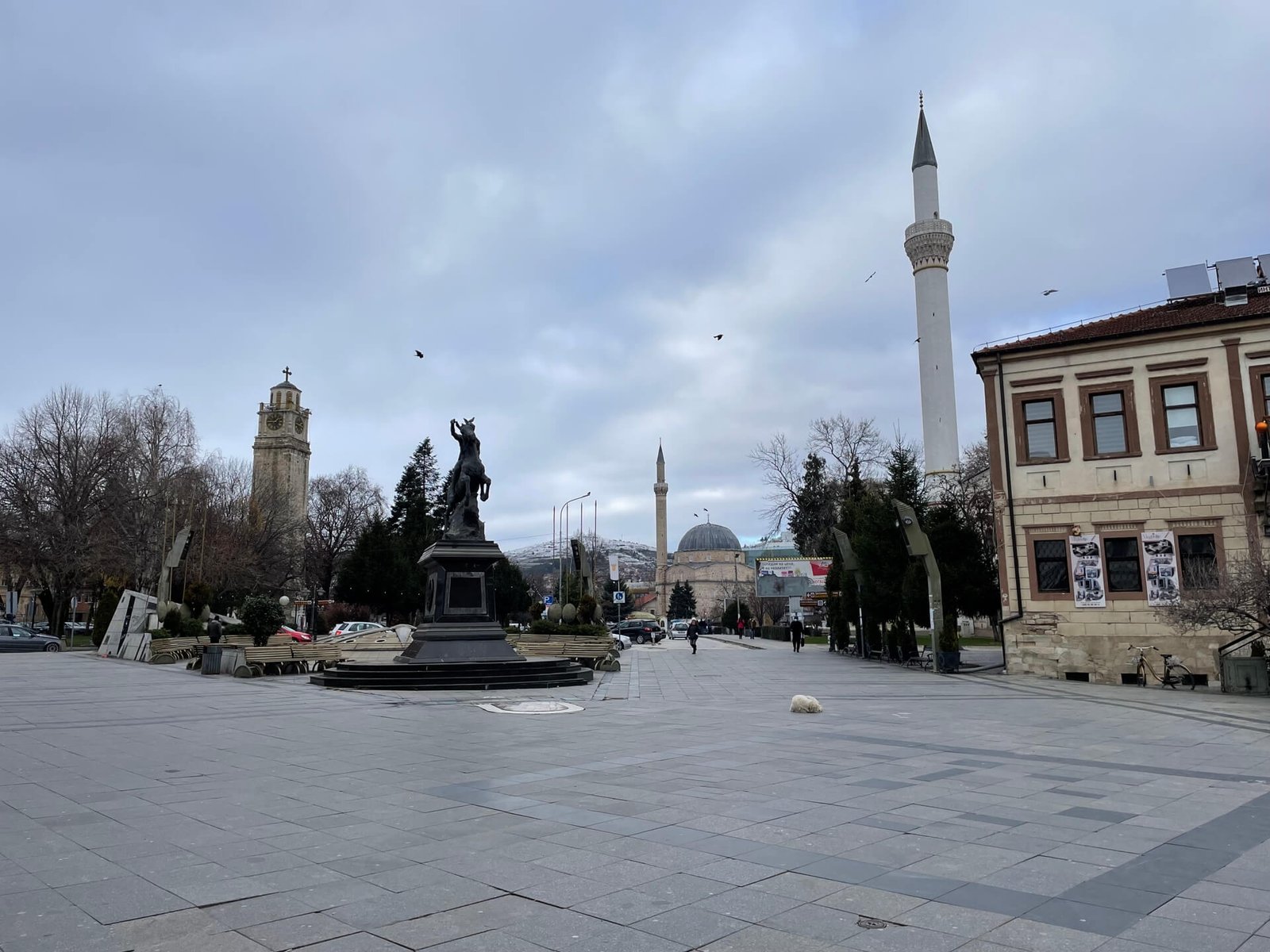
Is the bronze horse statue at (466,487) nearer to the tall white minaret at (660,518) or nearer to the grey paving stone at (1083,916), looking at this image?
the grey paving stone at (1083,916)

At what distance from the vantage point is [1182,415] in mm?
24266

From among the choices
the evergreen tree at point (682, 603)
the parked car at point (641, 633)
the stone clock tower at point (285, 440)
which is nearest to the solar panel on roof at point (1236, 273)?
the parked car at point (641, 633)

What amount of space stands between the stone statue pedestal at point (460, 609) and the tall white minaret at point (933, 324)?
41.9m

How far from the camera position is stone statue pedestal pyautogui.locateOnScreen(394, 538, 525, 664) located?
22078mm

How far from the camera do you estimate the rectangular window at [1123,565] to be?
23953 millimetres

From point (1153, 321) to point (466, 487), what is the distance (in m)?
20.3

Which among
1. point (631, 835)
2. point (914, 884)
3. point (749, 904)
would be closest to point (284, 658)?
point (631, 835)

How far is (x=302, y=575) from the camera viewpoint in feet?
222

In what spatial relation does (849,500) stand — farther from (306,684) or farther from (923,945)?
(923,945)

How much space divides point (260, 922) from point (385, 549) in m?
60.1

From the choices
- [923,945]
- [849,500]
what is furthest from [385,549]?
[923,945]

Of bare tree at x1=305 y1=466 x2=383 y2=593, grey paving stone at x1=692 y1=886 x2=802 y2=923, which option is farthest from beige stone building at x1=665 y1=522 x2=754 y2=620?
grey paving stone at x1=692 y1=886 x2=802 y2=923

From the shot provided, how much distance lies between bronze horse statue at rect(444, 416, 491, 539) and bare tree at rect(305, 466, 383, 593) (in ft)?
154

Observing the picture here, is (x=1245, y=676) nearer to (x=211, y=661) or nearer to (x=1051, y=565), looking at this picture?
(x=1051, y=565)
